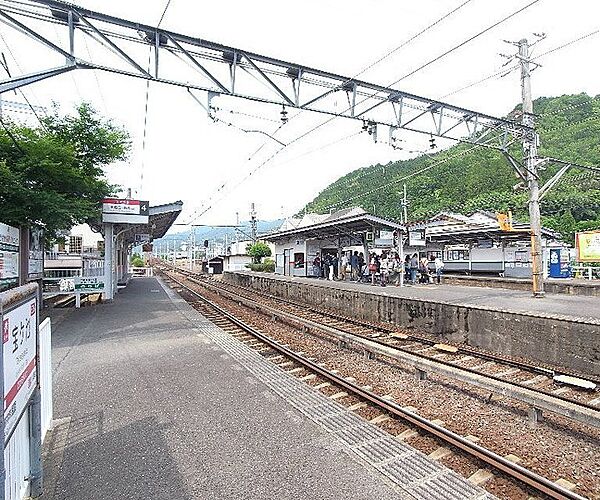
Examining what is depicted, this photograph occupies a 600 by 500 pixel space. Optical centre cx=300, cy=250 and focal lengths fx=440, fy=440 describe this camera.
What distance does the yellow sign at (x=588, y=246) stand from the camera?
19.6m

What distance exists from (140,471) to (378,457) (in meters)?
2.15

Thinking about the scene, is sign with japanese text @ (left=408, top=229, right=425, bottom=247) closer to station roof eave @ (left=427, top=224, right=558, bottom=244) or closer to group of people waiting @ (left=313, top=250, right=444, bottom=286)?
group of people waiting @ (left=313, top=250, right=444, bottom=286)

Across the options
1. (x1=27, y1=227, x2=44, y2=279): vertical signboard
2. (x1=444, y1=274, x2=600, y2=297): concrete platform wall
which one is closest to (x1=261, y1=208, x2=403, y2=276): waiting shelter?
(x1=444, y1=274, x2=600, y2=297): concrete platform wall

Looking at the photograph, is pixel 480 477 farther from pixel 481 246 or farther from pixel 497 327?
pixel 481 246

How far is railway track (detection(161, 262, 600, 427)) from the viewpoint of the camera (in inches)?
198

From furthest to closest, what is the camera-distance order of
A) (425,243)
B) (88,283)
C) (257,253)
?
(257,253) → (425,243) → (88,283)

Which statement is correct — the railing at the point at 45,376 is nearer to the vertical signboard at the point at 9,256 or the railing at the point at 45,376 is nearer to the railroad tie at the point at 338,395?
the railroad tie at the point at 338,395

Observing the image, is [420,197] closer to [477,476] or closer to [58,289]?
[58,289]

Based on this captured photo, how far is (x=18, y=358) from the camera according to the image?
9.27ft

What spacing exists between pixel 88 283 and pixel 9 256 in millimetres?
6664

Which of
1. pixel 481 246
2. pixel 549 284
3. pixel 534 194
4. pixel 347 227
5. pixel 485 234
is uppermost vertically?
pixel 534 194

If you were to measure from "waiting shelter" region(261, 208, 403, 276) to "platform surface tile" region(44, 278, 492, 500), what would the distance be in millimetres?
12066

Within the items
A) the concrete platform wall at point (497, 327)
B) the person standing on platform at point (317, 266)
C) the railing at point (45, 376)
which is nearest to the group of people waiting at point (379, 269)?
the person standing on platform at point (317, 266)

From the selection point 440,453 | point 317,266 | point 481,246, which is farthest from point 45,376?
point 481,246
